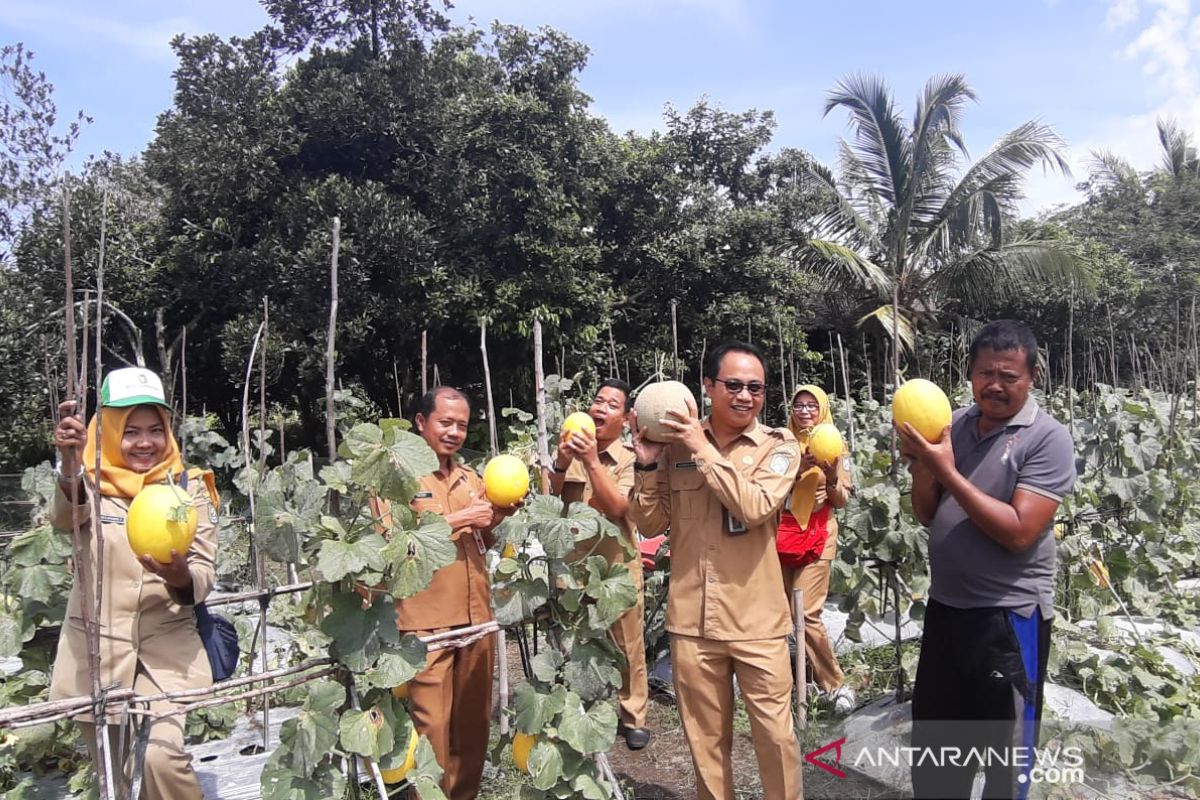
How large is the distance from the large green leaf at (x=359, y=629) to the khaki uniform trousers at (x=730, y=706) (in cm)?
96

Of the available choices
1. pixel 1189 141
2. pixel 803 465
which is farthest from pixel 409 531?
pixel 1189 141

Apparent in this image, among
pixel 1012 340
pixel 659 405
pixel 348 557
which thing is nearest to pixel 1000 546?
pixel 1012 340

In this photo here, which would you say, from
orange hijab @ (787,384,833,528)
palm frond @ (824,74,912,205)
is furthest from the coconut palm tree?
orange hijab @ (787,384,833,528)

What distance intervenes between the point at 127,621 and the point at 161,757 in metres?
0.41

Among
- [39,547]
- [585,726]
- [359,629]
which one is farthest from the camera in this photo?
[39,547]

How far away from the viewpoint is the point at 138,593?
2502 millimetres

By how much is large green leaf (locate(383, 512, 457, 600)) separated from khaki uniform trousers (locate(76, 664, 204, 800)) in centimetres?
74

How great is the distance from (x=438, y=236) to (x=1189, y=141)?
21622 mm

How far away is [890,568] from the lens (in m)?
4.09

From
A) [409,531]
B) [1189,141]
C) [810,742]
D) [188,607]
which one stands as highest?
[1189,141]

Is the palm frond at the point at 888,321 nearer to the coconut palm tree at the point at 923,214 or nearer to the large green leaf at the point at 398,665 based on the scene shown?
the coconut palm tree at the point at 923,214

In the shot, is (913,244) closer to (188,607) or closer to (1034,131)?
(1034,131)

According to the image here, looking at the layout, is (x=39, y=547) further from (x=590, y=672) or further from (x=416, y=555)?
(x=590, y=672)

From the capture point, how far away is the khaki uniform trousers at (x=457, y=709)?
2938mm
